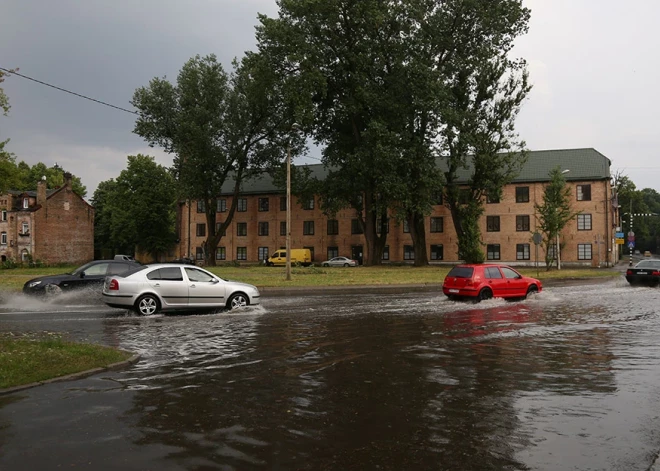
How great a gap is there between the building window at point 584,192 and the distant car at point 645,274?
31.3 meters

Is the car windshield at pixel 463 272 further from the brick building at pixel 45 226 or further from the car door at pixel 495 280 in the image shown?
the brick building at pixel 45 226

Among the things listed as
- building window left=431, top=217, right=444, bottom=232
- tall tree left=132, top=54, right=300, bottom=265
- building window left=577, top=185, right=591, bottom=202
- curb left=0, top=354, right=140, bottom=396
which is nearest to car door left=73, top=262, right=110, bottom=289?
curb left=0, top=354, right=140, bottom=396

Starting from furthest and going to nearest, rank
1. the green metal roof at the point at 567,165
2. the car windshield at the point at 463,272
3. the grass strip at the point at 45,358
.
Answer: the green metal roof at the point at 567,165
the car windshield at the point at 463,272
the grass strip at the point at 45,358

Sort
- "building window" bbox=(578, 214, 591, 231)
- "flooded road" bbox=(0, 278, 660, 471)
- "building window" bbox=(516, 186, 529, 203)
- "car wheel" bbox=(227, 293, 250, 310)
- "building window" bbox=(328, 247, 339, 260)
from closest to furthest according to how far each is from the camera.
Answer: "flooded road" bbox=(0, 278, 660, 471)
"car wheel" bbox=(227, 293, 250, 310)
"building window" bbox=(578, 214, 591, 231)
"building window" bbox=(516, 186, 529, 203)
"building window" bbox=(328, 247, 339, 260)

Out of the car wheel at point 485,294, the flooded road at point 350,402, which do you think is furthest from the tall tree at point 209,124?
the flooded road at point 350,402

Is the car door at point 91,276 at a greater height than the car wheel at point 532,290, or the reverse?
the car door at point 91,276

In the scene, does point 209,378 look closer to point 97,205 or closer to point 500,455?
point 500,455

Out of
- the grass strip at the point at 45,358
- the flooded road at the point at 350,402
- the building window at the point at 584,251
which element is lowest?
the flooded road at the point at 350,402

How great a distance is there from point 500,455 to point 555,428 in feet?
3.83

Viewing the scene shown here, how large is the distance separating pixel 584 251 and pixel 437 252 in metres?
16.0

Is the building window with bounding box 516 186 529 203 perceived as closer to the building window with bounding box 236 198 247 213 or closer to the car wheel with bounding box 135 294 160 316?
the building window with bounding box 236 198 247 213

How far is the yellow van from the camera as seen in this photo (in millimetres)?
67438

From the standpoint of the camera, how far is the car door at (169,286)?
1652 cm

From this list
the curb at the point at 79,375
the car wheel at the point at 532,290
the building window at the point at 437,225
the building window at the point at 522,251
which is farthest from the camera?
the building window at the point at 437,225
